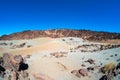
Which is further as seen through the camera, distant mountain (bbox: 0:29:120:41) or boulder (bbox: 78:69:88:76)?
distant mountain (bbox: 0:29:120:41)

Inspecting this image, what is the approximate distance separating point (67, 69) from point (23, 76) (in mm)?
4398

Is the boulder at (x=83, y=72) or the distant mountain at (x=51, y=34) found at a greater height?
the distant mountain at (x=51, y=34)

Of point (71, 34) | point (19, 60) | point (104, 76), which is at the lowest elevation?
point (104, 76)

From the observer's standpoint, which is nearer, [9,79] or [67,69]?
[9,79]

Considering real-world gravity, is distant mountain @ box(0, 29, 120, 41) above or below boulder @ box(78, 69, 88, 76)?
above

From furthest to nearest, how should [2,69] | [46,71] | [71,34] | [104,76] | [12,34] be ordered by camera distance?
[12,34]
[71,34]
[46,71]
[2,69]
[104,76]

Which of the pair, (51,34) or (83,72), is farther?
(51,34)

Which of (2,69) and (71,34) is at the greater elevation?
(71,34)

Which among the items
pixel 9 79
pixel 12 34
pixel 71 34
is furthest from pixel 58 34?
pixel 9 79

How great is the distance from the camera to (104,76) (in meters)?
17.5

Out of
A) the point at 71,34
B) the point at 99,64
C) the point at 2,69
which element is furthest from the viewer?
the point at 71,34

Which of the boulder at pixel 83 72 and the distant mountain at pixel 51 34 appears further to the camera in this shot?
the distant mountain at pixel 51 34

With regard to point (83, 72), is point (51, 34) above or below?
above

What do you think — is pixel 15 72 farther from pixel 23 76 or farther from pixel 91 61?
pixel 91 61
